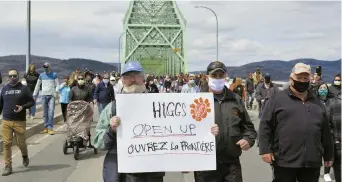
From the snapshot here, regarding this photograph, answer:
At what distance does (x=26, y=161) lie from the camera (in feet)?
28.3

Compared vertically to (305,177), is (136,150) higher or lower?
higher

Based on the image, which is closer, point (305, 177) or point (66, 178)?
point (305, 177)

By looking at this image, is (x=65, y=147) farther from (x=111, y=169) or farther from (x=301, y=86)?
(x=301, y=86)

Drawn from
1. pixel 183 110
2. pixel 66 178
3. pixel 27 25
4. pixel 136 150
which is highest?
pixel 27 25

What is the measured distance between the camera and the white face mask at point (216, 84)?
441 cm

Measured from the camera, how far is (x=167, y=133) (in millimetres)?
→ 4324

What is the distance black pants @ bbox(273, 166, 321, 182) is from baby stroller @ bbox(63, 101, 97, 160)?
5.51 m

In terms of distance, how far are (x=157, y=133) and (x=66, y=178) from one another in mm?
3897

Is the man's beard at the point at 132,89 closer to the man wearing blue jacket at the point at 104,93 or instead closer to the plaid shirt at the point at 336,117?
the plaid shirt at the point at 336,117

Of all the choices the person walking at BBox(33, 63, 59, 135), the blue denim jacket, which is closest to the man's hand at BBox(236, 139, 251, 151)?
the person walking at BBox(33, 63, 59, 135)

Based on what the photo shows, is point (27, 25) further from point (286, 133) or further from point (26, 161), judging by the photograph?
point (286, 133)

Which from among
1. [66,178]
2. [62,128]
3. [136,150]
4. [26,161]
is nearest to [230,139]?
[136,150]

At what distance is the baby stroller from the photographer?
9453 mm

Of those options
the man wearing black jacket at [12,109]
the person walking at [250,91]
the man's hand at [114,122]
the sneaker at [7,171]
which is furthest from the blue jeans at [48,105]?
the person walking at [250,91]
